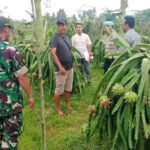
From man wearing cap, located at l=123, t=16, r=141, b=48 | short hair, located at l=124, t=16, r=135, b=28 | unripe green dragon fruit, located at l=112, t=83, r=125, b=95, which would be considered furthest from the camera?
short hair, located at l=124, t=16, r=135, b=28

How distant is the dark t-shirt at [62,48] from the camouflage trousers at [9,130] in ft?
6.97

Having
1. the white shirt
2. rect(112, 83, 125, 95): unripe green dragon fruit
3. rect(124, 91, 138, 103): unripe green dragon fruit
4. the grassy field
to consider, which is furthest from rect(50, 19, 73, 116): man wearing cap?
rect(124, 91, 138, 103): unripe green dragon fruit

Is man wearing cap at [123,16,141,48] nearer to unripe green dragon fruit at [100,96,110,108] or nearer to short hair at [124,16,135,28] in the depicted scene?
short hair at [124,16,135,28]

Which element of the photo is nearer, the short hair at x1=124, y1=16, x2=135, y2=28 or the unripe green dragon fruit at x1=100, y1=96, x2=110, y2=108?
the unripe green dragon fruit at x1=100, y1=96, x2=110, y2=108

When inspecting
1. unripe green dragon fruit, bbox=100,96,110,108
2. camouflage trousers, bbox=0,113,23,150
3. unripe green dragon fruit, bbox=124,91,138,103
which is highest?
unripe green dragon fruit, bbox=124,91,138,103

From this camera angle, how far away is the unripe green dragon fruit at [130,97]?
2.86 m

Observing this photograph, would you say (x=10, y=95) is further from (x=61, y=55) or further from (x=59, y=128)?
(x=61, y=55)

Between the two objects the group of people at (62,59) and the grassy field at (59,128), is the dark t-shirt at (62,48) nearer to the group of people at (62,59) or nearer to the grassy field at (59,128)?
the group of people at (62,59)

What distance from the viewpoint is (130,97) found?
9.38 ft

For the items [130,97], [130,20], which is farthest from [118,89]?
[130,20]

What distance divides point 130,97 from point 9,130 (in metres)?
1.26

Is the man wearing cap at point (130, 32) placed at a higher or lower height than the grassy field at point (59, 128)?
higher

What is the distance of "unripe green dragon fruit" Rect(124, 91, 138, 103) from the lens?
9.39 ft

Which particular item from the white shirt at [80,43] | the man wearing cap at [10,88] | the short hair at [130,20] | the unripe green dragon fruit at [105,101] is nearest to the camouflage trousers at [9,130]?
the man wearing cap at [10,88]
